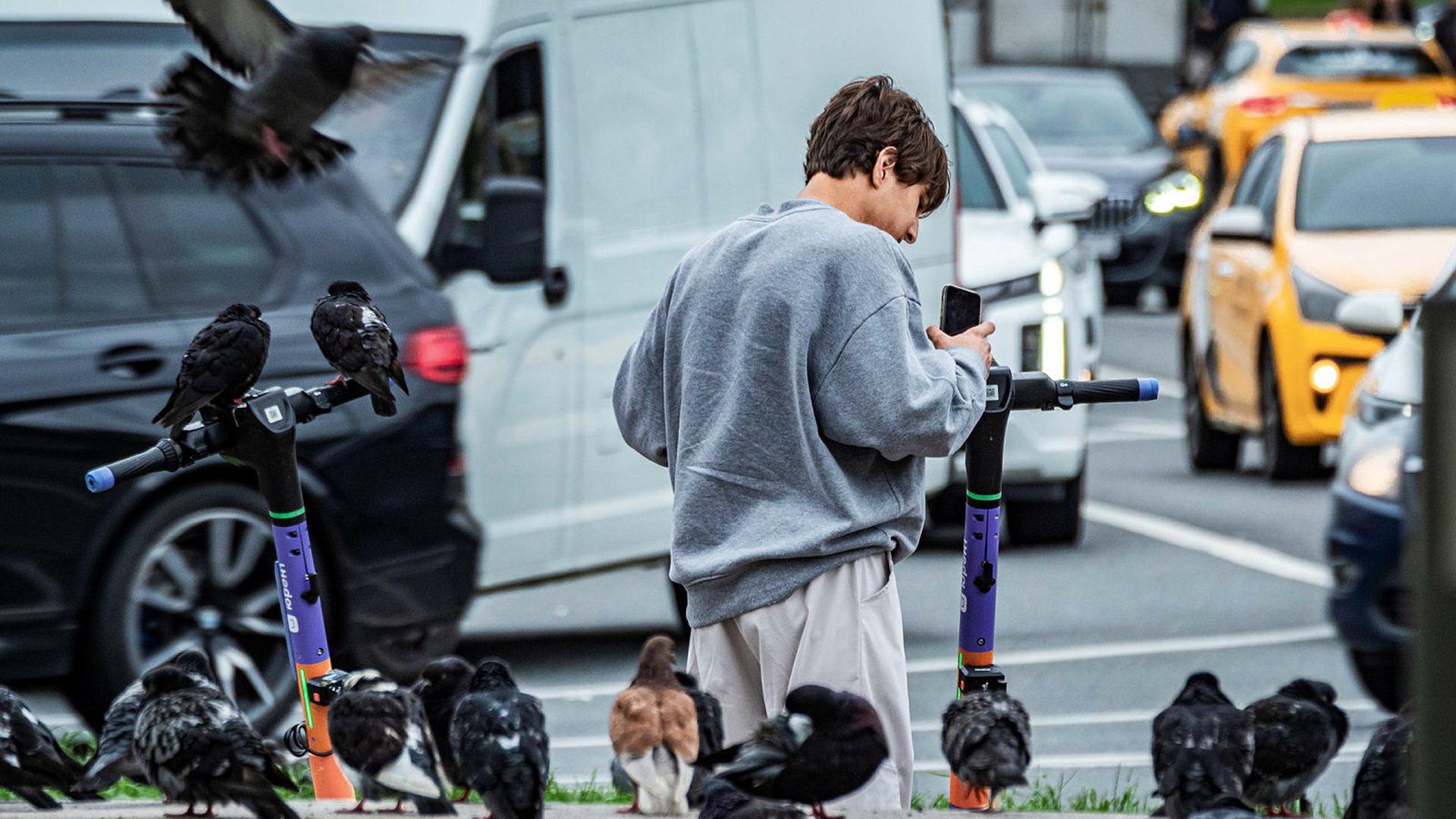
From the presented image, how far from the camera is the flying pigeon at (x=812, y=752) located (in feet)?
10.3

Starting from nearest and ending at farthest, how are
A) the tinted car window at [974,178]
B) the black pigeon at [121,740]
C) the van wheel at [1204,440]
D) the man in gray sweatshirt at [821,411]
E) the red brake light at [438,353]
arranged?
the man in gray sweatshirt at [821,411] → the black pigeon at [121,740] → the red brake light at [438,353] → the tinted car window at [974,178] → the van wheel at [1204,440]

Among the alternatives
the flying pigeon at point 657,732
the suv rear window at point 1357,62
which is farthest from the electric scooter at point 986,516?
the suv rear window at point 1357,62

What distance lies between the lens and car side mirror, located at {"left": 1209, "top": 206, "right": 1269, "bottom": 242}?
12.0 m

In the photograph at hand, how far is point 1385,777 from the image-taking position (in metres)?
3.49

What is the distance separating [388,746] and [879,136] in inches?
45.4

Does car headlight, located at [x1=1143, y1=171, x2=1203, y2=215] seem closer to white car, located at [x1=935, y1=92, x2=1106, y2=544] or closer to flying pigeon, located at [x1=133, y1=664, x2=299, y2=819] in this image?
white car, located at [x1=935, y1=92, x2=1106, y2=544]

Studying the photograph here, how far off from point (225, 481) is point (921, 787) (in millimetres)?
2307

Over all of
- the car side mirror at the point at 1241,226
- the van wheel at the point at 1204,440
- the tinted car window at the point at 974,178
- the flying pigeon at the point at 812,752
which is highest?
the flying pigeon at the point at 812,752

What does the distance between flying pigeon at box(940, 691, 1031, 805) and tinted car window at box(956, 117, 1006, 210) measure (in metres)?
7.63

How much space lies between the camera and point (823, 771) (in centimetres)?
313

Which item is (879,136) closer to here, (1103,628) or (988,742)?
(988,742)

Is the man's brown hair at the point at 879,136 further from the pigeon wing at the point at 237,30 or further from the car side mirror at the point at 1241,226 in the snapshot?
the car side mirror at the point at 1241,226

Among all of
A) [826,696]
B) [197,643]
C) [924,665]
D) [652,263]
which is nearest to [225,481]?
[197,643]

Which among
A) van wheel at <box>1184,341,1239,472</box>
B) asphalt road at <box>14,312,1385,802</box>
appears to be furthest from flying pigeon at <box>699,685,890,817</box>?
van wheel at <box>1184,341,1239,472</box>
